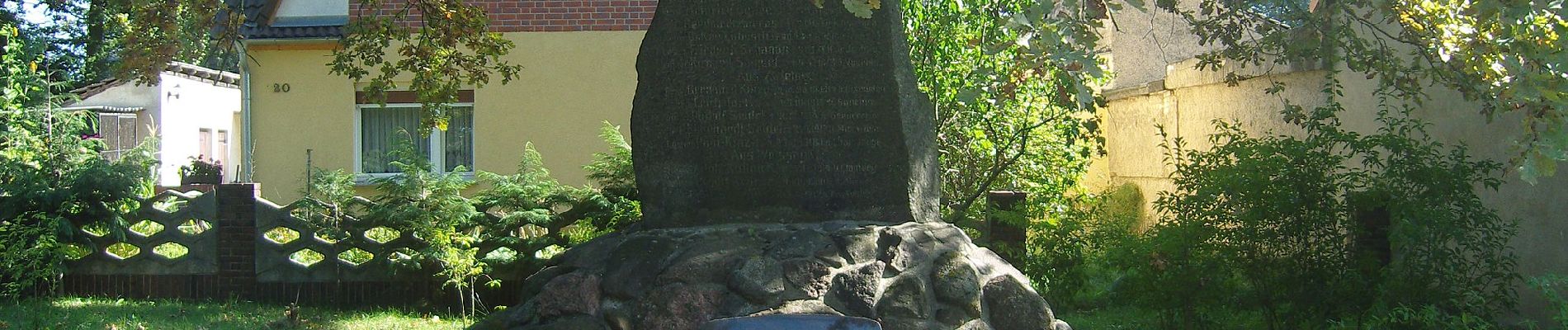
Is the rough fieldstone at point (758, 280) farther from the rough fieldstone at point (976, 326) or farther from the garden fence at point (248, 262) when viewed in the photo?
the garden fence at point (248, 262)

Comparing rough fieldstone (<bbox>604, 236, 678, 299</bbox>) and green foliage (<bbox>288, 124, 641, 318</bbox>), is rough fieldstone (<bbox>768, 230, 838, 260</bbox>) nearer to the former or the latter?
rough fieldstone (<bbox>604, 236, 678, 299</bbox>)

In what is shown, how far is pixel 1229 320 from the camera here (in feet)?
27.5

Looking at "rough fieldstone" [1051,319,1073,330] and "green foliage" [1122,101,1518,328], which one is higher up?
"green foliage" [1122,101,1518,328]

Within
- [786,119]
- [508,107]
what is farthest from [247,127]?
[786,119]

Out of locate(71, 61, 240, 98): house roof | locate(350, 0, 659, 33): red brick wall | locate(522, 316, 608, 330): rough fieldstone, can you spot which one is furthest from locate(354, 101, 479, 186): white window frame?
locate(522, 316, 608, 330): rough fieldstone

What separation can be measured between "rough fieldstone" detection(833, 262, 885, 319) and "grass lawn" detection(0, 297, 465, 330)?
3.98 meters

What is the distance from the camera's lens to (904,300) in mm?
5883

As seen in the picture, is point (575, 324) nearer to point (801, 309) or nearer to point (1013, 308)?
point (801, 309)

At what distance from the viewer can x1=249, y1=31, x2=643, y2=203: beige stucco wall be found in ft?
46.2

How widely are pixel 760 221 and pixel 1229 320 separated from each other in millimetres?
3572

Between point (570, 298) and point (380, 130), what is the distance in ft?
30.6

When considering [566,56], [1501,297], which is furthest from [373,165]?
[1501,297]

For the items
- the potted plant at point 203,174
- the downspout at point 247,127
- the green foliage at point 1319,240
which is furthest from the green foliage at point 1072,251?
the potted plant at point 203,174

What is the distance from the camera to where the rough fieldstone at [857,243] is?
19.9 feet
